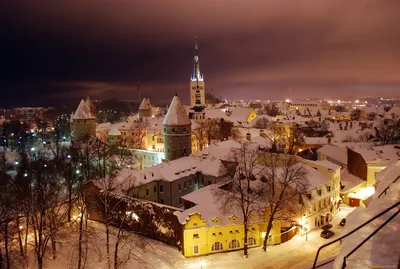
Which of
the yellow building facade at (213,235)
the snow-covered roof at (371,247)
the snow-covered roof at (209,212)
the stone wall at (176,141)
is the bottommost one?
the yellow building facade at (213,235)

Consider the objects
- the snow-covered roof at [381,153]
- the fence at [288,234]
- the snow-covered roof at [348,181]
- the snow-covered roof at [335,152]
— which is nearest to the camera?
the fence at [288,234]

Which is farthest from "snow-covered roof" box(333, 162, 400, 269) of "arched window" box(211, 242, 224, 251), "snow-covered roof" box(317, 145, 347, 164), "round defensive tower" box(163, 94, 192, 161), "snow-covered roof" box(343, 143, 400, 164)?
"snow-covered roof" box(317, 145, 347, 164)

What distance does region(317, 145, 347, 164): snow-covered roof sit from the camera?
126ft

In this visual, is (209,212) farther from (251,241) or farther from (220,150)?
(220,150)

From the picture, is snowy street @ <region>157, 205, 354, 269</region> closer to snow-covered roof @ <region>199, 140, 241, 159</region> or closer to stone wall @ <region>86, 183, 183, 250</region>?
stone wall @ <region>86, 183, 183, 250</region>

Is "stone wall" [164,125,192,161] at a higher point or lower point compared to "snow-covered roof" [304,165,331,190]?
higher

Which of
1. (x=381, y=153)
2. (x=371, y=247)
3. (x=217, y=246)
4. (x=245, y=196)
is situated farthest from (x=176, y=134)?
(x=371, y=247)

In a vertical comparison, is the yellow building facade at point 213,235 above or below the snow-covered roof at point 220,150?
below

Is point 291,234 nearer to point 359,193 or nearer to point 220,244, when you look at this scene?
point 220,244

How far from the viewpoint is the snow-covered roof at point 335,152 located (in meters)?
38.5

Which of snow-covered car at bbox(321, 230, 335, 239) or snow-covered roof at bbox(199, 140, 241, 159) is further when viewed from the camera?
snow-covered roof at bbox(199, 140, 241, 159)

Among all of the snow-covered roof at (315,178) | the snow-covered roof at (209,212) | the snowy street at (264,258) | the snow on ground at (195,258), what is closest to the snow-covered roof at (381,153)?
the snow-covered roof at (315,178)

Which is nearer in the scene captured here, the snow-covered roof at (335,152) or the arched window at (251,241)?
the arched window at (251,241)

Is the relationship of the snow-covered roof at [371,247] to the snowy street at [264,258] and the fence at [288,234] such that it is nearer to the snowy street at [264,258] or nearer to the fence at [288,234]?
the snowy street at [264,258]
